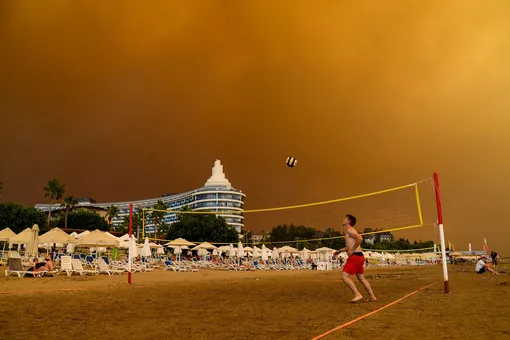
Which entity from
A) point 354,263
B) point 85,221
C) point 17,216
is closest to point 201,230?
point 17,216

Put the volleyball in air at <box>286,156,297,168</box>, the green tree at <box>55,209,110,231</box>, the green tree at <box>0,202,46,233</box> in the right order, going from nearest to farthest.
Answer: the volleyball in air at <box>286,156,297,168</box> < the green tree at <box>0,202,46,233</box> < the green tree at <box>55,209,110,231</box>

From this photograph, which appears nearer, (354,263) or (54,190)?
(354,263)

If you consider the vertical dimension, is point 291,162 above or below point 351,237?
above

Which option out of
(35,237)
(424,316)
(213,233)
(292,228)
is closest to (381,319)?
(424,316)

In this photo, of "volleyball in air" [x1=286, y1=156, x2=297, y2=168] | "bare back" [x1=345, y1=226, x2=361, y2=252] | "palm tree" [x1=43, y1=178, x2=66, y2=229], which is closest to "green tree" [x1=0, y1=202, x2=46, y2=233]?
"palm tree" [x1=43, y1=178, x2=66, y2=229]

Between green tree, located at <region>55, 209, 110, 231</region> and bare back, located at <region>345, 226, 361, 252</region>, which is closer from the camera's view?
bare back, located at <region>345, 226, 361, 252</region>

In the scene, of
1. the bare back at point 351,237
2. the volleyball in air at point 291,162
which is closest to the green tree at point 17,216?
the volleyball in air at point 291,162

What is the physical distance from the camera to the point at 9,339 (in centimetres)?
457

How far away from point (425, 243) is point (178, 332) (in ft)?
546

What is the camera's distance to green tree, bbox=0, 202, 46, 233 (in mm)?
62375

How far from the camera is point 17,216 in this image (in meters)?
63.7

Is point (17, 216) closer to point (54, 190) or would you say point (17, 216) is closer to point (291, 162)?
point (54, 190)

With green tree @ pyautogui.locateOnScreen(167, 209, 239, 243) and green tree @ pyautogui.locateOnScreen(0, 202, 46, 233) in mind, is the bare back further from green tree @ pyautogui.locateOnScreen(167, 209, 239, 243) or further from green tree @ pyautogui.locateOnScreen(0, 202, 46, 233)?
green tree @ pyautogui.locateOnScreen(0, 202, 46, 233)

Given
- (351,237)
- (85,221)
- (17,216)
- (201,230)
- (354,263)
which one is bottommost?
(354,263)
